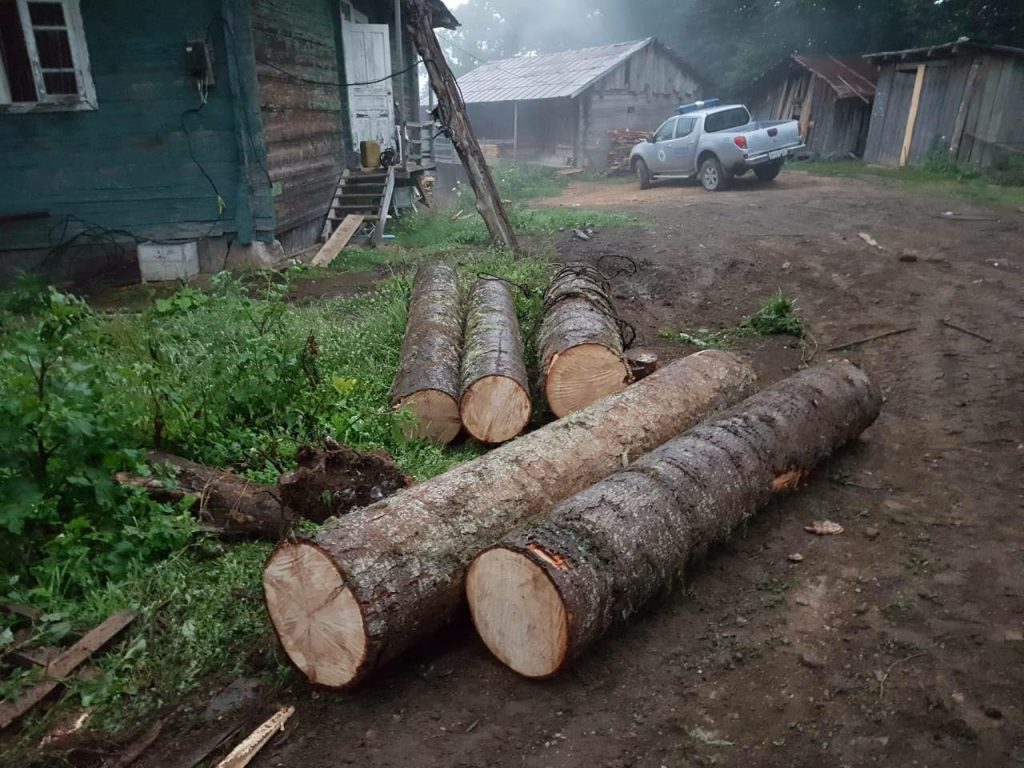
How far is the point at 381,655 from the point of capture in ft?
9.46

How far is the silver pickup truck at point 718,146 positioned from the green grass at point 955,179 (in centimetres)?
258

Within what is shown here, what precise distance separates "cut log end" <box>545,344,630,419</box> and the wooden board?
20.2ft

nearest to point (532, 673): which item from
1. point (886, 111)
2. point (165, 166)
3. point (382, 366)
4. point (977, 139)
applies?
point (382, 366)

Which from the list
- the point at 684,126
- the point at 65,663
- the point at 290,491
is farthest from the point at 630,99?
the point at 65,663

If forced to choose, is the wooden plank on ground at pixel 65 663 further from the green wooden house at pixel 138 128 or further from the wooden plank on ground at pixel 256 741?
the green wooden house at pixel 138 128

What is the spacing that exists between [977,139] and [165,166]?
57.6 feet

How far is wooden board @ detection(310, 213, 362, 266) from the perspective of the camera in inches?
412

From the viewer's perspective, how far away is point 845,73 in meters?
22.0

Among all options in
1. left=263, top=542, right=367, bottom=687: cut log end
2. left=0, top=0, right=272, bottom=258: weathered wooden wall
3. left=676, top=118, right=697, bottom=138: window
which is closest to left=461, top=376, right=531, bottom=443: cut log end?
left=263, top=542, right=367, bottom=687: cut log end

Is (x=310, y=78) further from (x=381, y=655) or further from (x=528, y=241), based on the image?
(x=381, y=655)

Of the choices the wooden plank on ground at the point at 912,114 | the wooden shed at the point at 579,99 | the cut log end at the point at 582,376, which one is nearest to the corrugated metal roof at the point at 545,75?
the wooden shed at the point at 579,99

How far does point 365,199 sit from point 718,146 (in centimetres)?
850

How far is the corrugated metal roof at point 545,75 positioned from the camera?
24.4 metres

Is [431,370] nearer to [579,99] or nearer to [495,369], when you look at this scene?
[495,369]
